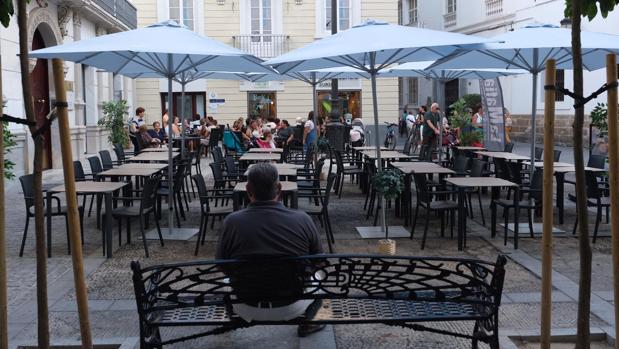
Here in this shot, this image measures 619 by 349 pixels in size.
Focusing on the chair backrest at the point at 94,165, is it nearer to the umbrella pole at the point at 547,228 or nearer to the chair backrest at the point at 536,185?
the chair backrest at the point at 536,185

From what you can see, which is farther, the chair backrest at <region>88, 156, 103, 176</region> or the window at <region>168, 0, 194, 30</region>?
the window at <region>168, 0, 194, 30</region>

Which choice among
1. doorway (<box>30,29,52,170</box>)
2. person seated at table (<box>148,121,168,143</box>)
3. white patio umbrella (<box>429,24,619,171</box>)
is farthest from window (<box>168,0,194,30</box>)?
white patio umbrella (<box>429,24,619,171</box>)

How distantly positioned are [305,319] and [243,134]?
15689mm

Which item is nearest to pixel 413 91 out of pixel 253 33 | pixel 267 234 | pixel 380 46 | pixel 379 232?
pixel 253 33

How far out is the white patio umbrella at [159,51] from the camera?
848 centimetres

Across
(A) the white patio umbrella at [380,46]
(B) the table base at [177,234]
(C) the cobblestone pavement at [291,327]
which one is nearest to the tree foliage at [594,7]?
(C) the cobblestone pavement at [291,327]

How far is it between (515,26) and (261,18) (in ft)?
37.0

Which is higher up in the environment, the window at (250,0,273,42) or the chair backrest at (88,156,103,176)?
the window at (250,0,273,42)

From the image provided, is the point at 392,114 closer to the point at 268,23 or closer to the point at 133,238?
the point at 268,23

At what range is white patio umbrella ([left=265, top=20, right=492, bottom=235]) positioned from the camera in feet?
26.6

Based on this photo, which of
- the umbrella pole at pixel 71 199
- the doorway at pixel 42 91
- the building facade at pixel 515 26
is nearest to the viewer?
the umbrella pole at pixel 71 199

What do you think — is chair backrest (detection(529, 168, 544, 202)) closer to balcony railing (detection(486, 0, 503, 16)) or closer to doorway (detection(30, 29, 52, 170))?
doorway (detection(30, 29, 52, 170))

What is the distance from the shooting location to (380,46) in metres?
8.05

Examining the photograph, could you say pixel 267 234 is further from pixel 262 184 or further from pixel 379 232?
pixel 379 232
